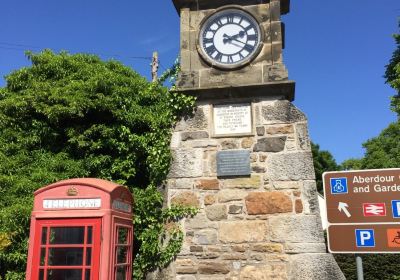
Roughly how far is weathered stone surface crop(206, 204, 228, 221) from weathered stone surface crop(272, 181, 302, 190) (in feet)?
2.62

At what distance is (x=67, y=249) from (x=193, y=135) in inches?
96.2

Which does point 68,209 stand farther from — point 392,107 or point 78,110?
point 392,107

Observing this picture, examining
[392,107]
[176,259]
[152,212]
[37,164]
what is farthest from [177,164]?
[392,107]

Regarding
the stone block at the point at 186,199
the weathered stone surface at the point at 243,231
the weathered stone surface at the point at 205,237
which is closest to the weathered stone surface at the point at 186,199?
the stone block at the point at 186,199

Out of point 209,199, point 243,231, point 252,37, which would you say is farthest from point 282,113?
point 243,231

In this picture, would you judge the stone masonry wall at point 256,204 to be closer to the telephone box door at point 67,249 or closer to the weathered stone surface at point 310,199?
the weathered stone surface at point 310,199

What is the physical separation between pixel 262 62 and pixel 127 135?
2.44 metres

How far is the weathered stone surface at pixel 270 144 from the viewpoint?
20.4ft

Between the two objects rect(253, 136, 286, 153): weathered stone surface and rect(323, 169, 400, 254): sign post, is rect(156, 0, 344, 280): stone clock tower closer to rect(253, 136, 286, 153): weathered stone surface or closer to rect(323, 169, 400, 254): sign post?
rect(253, 136, 286, 153): weathered stone surface

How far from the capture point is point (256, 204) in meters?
6.07

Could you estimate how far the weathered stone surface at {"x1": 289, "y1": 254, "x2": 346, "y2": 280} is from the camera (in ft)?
18.5

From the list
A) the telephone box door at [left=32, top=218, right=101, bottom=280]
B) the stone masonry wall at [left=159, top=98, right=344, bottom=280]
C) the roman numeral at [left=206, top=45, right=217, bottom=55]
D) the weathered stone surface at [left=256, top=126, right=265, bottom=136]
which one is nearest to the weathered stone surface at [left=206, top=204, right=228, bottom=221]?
the stone masonry wall at [left=159, top=98, right=344, bottom=280]

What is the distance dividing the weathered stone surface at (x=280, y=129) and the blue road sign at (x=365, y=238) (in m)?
1.83

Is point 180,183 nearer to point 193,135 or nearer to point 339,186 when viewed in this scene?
point 193,135
